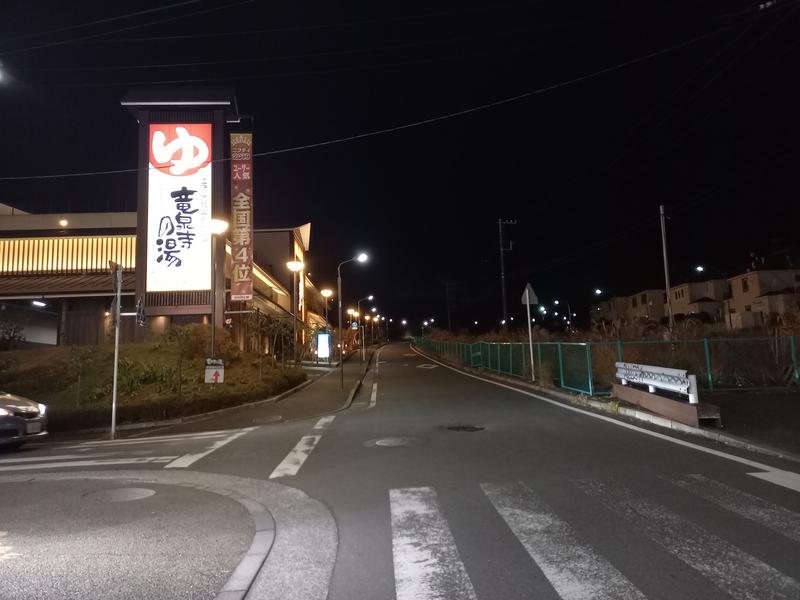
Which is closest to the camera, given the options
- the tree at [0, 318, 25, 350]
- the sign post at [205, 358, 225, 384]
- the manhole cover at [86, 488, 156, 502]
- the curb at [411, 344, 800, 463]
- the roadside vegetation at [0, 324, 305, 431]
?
the manhole cover at [86, 488, 156, 502]

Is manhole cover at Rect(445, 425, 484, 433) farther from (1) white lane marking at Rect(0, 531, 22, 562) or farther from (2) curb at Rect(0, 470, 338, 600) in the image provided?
(1) white lane marking at Rect(0, 531, 22, 562)

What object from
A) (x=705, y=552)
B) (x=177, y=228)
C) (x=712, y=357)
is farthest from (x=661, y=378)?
(x=177, y=228)

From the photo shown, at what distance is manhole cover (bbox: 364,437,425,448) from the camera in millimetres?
9750

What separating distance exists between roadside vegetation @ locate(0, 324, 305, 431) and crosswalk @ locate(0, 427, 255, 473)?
9.23 feet

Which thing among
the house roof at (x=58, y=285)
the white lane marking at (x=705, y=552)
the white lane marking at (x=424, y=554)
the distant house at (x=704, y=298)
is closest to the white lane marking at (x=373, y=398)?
the white lane marking at (x=424, y=554)

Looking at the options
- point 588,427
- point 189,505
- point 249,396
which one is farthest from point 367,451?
point 249,396

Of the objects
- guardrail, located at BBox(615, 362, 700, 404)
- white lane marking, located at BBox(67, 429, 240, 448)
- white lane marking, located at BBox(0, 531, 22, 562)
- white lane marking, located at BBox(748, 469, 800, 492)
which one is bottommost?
white lane marking, located at BBox(67, 429, 240, 448)

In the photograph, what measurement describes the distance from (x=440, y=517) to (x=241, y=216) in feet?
82.1

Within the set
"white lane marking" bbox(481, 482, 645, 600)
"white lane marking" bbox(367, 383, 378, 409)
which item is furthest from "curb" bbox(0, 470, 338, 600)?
"white lane marking" bbox(367, 383, 378, 409)

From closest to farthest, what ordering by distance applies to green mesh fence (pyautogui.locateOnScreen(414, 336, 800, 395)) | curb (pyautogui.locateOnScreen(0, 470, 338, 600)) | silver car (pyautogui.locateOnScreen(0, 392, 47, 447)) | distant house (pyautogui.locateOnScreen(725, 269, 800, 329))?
curb (pyautogui.locateOnScreen(0, 470, 338, 600)) < silver car (pyautogui.locateOnScreen(0, 392, 47, 447)) < green mesh fence (pyautogui.locateOnScreen(414, 336, 800, 395)) < distant house (pyautogui.locateOnScreen(725, 269, 800, 329))

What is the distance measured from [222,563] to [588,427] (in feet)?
26.2

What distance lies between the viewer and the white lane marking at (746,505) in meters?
4.86

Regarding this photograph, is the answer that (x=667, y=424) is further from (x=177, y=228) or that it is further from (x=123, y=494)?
(x=177, y=228)

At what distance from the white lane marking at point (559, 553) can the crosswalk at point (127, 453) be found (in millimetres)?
5645
